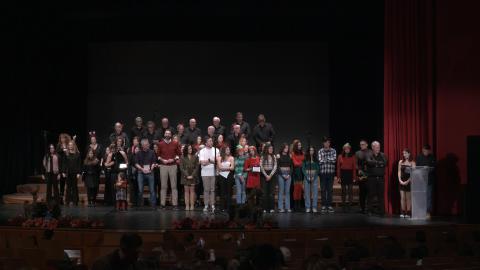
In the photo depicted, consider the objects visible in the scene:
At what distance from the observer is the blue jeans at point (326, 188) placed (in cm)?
1376

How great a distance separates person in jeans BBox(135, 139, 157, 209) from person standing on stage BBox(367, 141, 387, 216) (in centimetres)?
418

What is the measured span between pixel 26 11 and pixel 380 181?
27.6 feet

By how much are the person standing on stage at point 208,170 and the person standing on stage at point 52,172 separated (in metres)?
3.01

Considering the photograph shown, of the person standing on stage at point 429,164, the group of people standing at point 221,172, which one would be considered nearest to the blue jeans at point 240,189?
the group of people standing at point 221,172

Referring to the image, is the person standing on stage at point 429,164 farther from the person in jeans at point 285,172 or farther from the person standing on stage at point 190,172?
the person standing on stage at point 190,172

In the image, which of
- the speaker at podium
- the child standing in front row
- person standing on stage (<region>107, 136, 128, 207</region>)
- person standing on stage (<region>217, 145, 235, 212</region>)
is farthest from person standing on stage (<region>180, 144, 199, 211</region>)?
the speaker at podium

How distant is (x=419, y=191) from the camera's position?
12.5 metres

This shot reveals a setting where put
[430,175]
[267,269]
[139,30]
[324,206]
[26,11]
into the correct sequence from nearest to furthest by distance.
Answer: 1. [267,269]
2. [430,175]
3. [324,206]
4. [26,11]
5. [139,30]

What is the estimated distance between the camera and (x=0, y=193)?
15680mm

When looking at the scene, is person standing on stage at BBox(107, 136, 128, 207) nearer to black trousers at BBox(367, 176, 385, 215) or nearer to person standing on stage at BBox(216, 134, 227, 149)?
person standing on stage at BBox(216, 134, 227, 149)

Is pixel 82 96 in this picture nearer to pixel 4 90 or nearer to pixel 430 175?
pixel 4 90

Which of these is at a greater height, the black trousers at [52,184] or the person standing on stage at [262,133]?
the person standing on stage at [262,133]

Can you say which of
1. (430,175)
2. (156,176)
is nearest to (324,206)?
(430,175)

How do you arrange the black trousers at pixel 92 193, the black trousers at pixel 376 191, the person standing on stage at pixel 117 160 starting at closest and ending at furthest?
the black trousers at pixel 376 191
the person standing on stage at pixel 117 160
the black trousers at pixel 92 193
